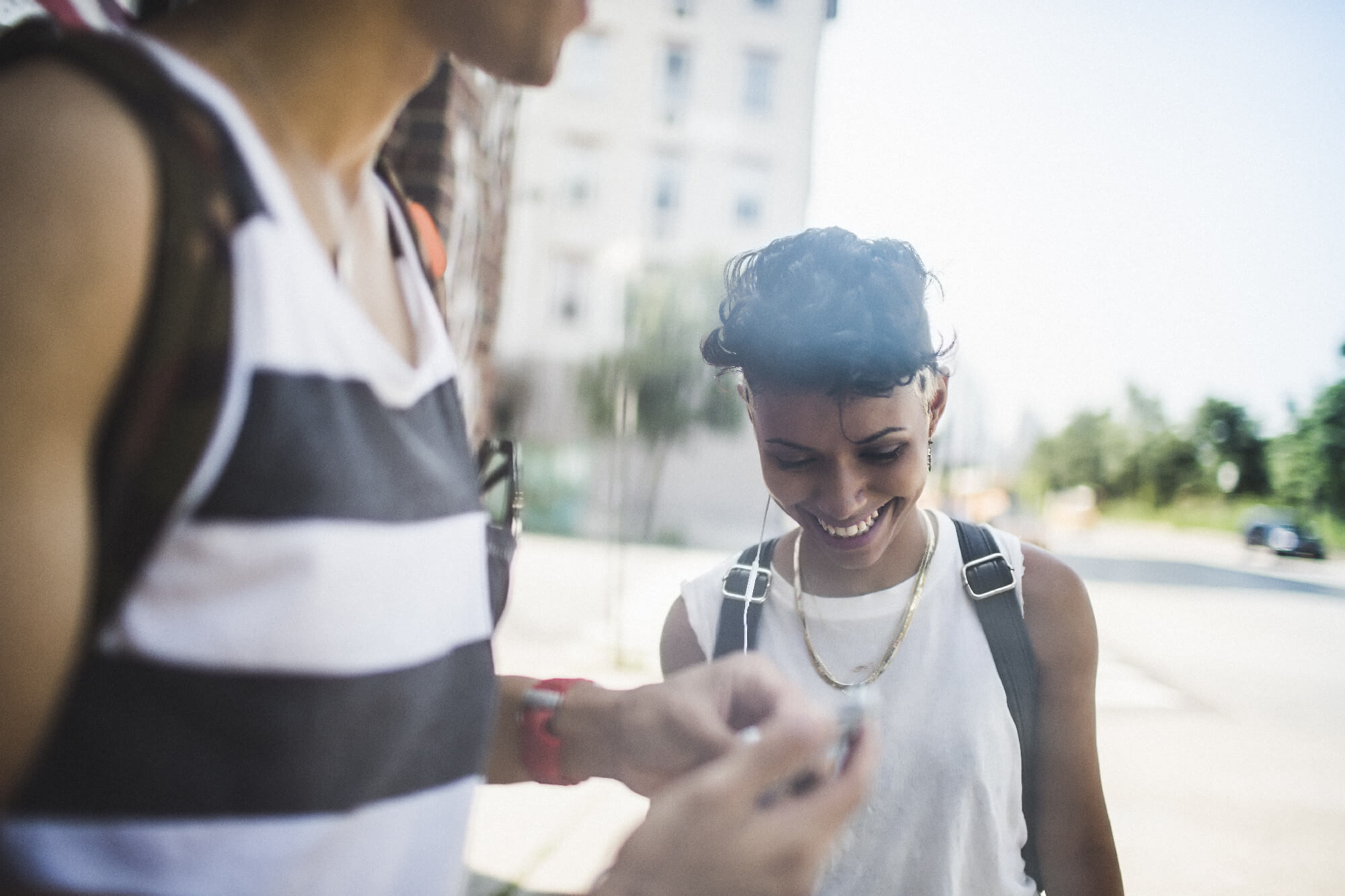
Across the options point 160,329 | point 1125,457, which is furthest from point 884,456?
A: point 1125,457

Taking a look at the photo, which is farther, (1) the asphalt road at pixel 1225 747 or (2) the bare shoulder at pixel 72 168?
(1) the asphalt road at pixel 1225 747

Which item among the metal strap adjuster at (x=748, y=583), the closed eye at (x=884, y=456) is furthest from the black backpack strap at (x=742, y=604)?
the closed eye at (x=884, y=456)

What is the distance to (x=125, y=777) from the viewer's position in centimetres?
60

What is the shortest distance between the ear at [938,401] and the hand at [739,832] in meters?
1.12

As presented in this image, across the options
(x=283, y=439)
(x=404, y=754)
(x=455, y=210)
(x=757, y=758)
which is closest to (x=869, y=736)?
(x=757, y=758)

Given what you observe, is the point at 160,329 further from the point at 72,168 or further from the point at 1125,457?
the point at 1125,457

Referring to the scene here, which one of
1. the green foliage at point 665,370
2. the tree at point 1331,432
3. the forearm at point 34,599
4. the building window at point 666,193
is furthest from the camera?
the building window at point 666,193

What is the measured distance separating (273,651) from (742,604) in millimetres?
1119

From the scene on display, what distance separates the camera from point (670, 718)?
3.16 ft

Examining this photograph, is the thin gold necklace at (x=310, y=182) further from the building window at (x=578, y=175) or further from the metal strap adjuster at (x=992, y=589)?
the building window at (x=578, y=175)

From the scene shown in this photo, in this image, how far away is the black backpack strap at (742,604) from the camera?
5.27ft

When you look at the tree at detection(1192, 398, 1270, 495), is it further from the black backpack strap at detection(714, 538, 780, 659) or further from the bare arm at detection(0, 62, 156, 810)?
the bare arm at detection(0, 62, 156, 810)

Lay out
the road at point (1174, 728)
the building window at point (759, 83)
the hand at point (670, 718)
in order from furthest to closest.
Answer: the building window at point (759, 83), the road at point (1174, 728), the hand at point (670, 718)

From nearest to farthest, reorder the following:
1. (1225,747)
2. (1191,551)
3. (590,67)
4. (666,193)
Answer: (1225,747)
(1191,551)
(590,67)
(666,193)
